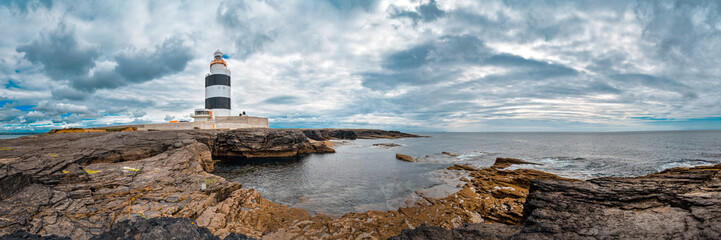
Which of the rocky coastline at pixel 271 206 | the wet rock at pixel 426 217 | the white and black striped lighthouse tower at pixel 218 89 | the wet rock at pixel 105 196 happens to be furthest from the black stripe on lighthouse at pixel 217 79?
the wet rock at pixel 426 217

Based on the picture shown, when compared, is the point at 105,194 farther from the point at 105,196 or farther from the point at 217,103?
the point at 217,103

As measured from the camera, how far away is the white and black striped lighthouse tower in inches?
1417

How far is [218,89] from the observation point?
36031 mm

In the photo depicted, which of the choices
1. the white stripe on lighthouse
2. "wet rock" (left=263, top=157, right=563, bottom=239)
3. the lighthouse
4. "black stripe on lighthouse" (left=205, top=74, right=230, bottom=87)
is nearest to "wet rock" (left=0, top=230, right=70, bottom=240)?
"wet rock" (left=263, top=157, right=563, bottom=239)

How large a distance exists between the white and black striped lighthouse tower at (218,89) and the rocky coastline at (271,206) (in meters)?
19.9

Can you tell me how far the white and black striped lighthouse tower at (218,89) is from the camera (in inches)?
1417

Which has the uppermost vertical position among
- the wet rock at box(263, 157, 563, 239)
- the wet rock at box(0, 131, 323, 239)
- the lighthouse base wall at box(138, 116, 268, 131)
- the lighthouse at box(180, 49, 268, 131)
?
the lighthouse at box(180, 49, 268, 131)

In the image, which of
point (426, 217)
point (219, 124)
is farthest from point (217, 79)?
point (426, 217)

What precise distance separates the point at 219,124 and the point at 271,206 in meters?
27.3

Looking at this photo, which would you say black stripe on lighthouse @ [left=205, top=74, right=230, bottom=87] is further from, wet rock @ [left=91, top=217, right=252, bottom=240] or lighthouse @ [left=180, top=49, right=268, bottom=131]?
wet rock @ [left=91, top=217, right=252, bottom=240]

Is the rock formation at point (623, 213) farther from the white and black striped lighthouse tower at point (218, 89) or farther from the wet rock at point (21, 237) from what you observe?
the white and black striped lighthouse tower at point (218, 89)

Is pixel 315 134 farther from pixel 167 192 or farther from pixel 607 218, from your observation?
pixel 607 218

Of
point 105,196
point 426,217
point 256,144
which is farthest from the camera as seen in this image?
point 256,144

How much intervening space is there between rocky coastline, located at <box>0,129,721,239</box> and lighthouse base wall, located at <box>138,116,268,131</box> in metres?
10.7
